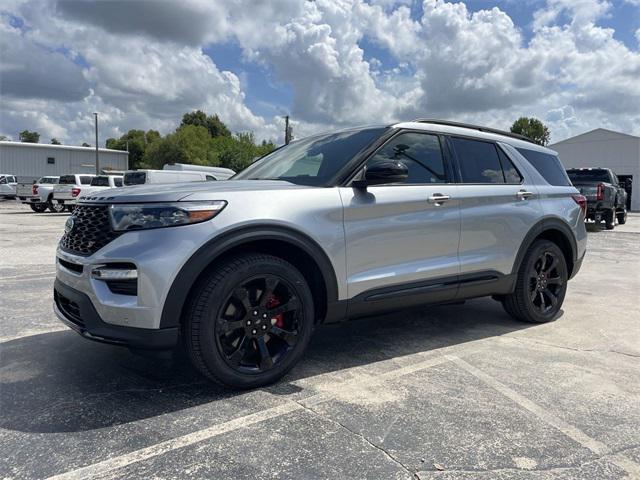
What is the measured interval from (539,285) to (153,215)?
148 inches

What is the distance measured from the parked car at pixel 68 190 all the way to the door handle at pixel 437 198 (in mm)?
20411

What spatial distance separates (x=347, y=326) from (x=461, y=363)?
126 cm

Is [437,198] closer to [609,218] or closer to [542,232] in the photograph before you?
[542,232]

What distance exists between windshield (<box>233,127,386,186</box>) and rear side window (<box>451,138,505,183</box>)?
2.82 feet

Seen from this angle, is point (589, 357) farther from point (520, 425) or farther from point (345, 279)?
point (345, 279)

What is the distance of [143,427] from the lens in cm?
267

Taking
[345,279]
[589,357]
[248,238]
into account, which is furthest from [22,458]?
[589,357]

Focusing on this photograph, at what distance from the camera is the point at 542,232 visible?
486 centimetres

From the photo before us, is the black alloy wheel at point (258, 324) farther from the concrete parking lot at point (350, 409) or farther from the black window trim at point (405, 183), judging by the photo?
the black window trim at point (405, 183)

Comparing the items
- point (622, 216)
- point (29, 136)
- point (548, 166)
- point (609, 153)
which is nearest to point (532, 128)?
point (609, 153)

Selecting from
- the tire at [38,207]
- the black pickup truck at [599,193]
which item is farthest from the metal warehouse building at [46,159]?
the black pickup truck at [599,193]

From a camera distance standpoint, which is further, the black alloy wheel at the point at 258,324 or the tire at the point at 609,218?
the tire at the point at 609,218

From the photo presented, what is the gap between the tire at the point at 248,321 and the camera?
9.55ft

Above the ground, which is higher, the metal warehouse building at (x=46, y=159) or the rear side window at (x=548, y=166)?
the metal warehouse building at (x=46, y=159)
